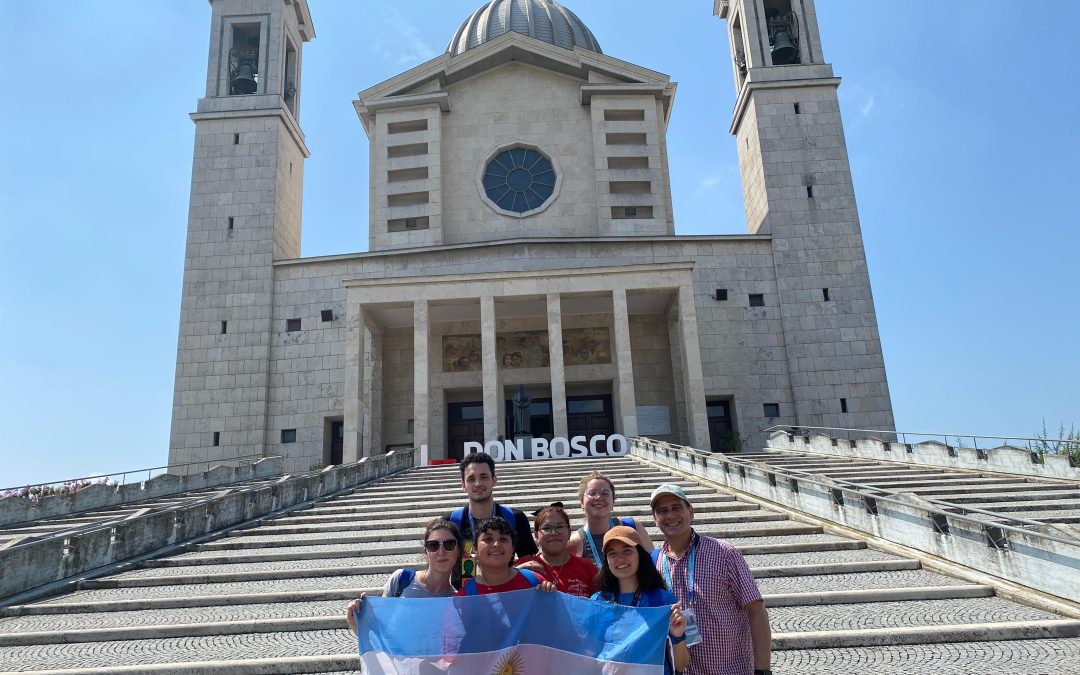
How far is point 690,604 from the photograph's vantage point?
11.2 ft

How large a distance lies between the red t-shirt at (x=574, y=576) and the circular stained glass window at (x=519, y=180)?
98.3 feet

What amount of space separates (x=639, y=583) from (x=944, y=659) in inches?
140

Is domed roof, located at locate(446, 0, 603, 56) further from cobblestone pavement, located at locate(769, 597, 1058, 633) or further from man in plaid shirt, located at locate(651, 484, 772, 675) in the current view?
man in plaid shirt, located at locate(651, 484, 772, 675)

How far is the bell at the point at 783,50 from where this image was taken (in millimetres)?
33562

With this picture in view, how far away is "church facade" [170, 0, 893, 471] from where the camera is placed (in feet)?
89.6

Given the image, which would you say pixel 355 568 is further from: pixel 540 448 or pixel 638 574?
pixel 540 448

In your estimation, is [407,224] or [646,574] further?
[407,224]

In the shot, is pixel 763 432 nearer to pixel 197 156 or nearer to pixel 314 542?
pixel 314 542

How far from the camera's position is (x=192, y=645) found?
20.8 feet

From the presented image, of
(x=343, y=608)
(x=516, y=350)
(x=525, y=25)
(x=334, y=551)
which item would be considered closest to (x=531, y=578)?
(x=343, y=608)

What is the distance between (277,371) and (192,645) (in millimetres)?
24662

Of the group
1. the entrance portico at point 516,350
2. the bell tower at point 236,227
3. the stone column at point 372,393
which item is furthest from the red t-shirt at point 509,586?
the bell tower at point 236,227

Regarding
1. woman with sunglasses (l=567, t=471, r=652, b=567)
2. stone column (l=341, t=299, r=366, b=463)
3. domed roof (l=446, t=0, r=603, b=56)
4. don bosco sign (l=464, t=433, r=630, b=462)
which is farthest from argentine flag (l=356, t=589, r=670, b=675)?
domed roof (l=446, t=0, r=603, b=56)

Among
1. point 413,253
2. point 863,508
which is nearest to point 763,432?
point 413,253
